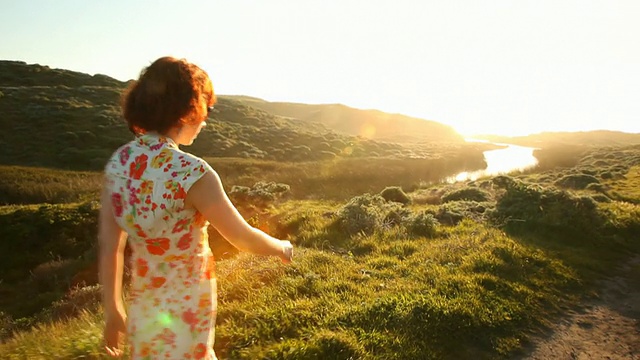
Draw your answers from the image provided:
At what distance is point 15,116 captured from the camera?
4338cm

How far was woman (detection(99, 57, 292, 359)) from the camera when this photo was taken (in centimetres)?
219

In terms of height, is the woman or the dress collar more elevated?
the dress collar

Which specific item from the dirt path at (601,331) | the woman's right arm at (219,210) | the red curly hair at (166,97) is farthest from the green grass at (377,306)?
the red curly hair at (166,97)

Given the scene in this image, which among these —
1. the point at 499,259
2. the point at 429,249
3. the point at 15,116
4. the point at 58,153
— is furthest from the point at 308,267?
the point at 15,116

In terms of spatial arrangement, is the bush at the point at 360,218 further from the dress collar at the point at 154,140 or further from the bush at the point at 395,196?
the dress collar at the point at 154,140

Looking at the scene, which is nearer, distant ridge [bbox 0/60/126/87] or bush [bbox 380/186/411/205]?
bush [bbox 380/186/411/205]

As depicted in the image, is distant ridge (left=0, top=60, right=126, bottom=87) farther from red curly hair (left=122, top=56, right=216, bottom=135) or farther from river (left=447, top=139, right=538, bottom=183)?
red curly hair (left=122, top=56, right=216, bottom=135)

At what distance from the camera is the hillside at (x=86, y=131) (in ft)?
117

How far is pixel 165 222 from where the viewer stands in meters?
2.25

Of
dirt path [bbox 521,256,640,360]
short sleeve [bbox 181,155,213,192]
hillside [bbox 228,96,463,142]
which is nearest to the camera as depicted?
short sleeve [bbox 181,155,213,192]

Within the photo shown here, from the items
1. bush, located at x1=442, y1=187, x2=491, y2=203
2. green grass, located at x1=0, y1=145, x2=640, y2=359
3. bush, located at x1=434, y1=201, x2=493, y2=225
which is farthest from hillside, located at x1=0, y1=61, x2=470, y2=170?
green grass, located at x1=0, y1=145, x2=640, y2=359

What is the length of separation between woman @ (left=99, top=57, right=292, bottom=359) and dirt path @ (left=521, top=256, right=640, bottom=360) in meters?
5.68

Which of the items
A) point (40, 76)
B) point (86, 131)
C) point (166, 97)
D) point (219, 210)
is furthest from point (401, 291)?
point (40, 76)

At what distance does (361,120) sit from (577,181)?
454 feet
